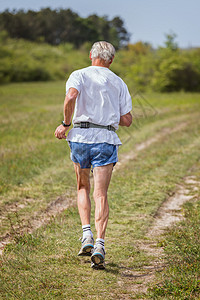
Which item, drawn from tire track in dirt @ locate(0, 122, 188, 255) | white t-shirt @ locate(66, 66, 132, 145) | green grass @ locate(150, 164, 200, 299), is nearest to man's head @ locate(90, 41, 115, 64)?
white t-shirt @ locate(66, 66, 132, 145)

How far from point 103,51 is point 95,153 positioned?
3.46ft

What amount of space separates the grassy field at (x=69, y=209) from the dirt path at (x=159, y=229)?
0.18 ft

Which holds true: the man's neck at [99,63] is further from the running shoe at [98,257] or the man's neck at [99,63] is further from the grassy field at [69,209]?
the grassy field at [69,209]

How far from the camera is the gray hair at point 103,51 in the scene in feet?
13.7

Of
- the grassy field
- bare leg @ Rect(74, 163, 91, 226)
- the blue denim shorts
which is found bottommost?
the grassy field

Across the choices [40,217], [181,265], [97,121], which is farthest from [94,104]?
[40,217]

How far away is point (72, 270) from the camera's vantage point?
399cm

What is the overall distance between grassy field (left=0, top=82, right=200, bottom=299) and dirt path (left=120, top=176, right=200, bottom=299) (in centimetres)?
5

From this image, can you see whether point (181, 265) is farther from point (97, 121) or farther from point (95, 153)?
point (97, 121)

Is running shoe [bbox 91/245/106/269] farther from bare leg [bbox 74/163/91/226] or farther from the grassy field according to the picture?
bare leg [bbox 74/163/91/226]

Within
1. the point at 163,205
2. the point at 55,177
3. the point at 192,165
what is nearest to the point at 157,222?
the point at 163,205

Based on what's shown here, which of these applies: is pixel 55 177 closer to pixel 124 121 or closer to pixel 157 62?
pixel 124 121

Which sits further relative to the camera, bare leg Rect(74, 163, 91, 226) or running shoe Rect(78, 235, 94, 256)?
bare leg Rect(74, 163, 91, 226)

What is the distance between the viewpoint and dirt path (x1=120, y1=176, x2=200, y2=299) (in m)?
3.82
